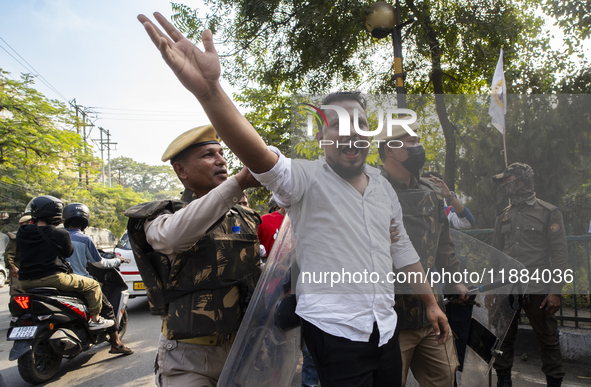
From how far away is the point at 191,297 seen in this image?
1759 millimetres

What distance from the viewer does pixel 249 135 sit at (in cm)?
123

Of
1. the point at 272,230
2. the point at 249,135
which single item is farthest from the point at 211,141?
the point at 272,230

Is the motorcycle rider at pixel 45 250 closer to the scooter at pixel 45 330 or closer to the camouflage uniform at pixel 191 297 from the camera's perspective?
the scooter at pixel 45 330

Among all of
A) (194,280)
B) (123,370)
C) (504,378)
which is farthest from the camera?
(123,370)

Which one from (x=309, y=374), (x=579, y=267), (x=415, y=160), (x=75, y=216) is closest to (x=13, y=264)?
(x=75, y=216)

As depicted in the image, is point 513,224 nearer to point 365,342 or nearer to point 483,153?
point 483,153

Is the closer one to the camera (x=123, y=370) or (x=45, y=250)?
(x=45, y=250)

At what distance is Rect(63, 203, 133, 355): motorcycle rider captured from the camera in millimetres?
4395

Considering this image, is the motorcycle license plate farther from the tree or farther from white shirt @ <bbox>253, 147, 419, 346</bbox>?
the tree

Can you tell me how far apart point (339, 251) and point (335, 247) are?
2 centimetres

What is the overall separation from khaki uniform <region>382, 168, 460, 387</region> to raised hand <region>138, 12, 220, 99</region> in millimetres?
1013

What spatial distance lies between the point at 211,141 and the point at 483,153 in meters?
1.55

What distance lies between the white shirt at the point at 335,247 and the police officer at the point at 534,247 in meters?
1.29

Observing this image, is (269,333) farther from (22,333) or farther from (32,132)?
(32,132)
